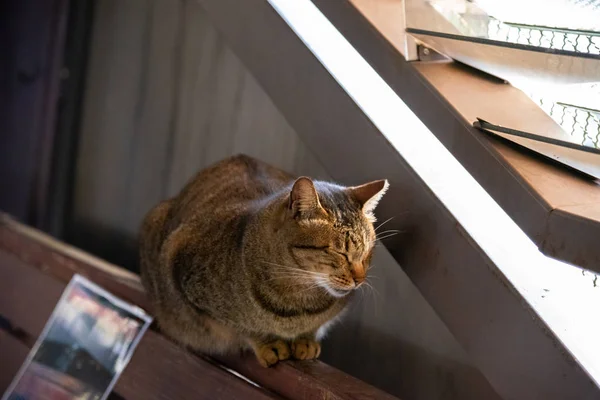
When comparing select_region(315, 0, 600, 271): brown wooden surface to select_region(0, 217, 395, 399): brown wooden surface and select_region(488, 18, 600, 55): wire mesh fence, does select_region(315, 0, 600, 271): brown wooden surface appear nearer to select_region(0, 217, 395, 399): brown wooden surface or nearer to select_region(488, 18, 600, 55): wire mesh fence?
select_region(488, 18, 600, 55): wire mesh fence

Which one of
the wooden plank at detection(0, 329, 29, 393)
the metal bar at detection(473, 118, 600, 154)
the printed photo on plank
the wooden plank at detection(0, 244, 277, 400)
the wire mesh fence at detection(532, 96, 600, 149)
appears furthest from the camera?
the wooden plank at detection(0, 329, 29, 393)

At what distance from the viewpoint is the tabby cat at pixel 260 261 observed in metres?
1.17

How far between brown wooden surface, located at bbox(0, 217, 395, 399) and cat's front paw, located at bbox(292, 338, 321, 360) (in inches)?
0.8

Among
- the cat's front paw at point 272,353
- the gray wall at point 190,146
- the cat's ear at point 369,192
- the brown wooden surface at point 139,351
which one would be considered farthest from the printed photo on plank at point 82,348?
the cat's ear at point 369,192

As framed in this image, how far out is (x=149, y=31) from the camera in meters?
2.15

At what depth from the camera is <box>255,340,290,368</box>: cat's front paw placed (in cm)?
129

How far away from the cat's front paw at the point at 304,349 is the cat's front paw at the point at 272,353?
17 mm

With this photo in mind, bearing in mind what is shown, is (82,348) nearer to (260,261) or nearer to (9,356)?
(9,356)

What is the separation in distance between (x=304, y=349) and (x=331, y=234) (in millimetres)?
283

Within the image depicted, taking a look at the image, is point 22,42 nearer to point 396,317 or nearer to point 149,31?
point 149,31

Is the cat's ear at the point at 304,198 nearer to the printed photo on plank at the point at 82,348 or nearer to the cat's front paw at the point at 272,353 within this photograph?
the cat's front paw at the point at 272,353

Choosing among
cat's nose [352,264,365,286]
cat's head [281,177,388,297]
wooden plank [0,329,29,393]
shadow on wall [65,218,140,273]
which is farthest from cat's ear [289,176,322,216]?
shadow on wall [65,218,140,273]

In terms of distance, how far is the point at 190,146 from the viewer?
2.09 metres

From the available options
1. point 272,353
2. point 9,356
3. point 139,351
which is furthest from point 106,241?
point 272,353
